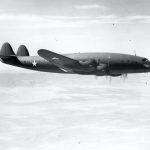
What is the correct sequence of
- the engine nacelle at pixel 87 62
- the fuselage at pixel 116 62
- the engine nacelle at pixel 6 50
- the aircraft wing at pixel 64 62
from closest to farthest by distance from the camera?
the aircraft wing at pixel 64 62 < the engine nacelle at pixel 87 62 < the fuselage at pixel 116 62 < the engine nacelle at pixel 6 50

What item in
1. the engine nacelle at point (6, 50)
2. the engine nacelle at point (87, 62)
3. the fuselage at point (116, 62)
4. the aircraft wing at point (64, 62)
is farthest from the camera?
the engine nacelle at point (6, 50)

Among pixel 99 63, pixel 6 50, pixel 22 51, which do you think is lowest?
pixel 99 63

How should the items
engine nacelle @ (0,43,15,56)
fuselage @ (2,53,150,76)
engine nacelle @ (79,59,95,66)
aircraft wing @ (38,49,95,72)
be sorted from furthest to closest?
engine nacelle @ (0,43,15,56) < fuselage @ (2,53,150,76) < engine nacelle @ (79,59,95,66) < aircraft wing @ (38,49,95,72)

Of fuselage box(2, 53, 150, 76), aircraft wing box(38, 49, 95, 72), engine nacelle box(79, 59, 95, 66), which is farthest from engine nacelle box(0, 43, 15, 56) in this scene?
engine nacelle box(79, 59, 95, 66)

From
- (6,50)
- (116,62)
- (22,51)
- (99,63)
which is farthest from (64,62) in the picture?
(6,50)

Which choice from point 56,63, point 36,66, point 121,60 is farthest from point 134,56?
point 36,66

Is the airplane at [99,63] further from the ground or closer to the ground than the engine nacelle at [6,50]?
closer to the ground

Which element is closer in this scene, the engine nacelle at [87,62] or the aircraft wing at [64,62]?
the aircraft wing at [64,62]

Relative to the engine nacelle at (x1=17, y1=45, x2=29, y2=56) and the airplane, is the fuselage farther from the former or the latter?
the engine nacelle at (x1=17, y1=45, x2=29, y2=56)

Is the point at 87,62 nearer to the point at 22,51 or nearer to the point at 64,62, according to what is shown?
the point at 64,62

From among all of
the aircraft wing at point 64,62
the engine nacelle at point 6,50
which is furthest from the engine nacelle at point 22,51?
the aircraft wing at point 64,62

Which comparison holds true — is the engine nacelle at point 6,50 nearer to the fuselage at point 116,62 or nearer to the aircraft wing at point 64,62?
the aircraft wing at point 64,62

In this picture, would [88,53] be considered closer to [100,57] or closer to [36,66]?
[100,57]
